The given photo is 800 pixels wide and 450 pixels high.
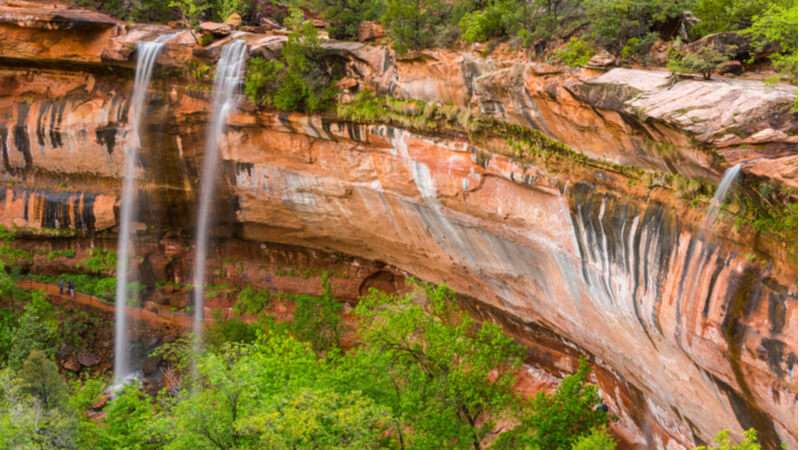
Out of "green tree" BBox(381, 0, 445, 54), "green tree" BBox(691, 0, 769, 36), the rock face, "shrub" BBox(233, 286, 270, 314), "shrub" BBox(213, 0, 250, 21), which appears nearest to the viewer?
the rock face

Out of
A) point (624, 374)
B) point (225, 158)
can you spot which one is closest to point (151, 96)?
point (225, 158)

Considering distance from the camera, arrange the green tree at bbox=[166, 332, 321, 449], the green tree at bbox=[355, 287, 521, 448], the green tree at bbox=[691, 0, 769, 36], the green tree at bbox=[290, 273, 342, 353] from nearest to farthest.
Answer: the green tree at bbox=[166, 332, 321, 449]
the green tree at bbox=[355, 287, 521, 448]
the green tree at bbox=[691, 0, 769, 36]
the green tree at bbox=[290, 273, 342, 353]

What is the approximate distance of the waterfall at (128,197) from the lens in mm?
21203

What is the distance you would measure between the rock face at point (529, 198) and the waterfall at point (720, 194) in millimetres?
223

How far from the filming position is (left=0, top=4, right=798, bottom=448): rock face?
36.6ft

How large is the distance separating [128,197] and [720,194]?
18938mm

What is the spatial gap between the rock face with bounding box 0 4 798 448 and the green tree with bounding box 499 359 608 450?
47.3 inches

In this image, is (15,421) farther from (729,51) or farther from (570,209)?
(729,51)

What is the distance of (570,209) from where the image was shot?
14.7m

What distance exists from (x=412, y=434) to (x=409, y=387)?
49.5 inches

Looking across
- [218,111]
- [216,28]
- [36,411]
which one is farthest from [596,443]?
[216,28]

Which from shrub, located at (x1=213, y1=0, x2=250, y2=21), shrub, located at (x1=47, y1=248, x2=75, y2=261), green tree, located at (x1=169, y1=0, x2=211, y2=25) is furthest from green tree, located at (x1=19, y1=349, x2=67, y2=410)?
shrub, located at (x1=213, y1=0, x2=250, y2=21)

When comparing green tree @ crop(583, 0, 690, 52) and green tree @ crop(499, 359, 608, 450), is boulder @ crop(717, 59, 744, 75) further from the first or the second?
green tree @ crop(499, 359, 608, 450)

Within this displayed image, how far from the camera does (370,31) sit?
21.2 meters
